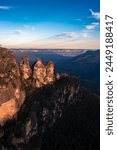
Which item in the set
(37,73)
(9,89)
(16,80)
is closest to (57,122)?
(16,80)

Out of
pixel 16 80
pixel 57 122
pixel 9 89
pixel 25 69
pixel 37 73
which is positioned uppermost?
pixel 25 69

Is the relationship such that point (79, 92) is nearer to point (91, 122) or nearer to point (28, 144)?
point (91, 122)

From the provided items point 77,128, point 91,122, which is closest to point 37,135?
point 77,128

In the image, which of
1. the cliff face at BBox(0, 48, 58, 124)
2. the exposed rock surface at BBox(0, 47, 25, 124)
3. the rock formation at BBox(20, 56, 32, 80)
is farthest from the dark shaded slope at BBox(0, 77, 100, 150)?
the rock formation at BBox(20, 56, 32, 80)

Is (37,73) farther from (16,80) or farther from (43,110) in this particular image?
(16,80)

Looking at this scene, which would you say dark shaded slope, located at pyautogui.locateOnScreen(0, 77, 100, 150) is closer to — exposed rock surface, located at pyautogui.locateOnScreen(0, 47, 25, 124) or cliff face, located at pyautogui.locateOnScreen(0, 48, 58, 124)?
exposed rock surface, located at pyautogui.locateOnScreen(0, 47, 25, 124)
